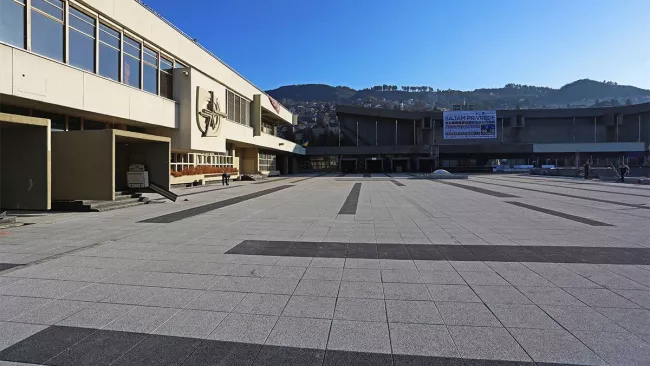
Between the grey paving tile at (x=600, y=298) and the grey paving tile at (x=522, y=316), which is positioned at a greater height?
the grey paving tile at (x=600, y=298)

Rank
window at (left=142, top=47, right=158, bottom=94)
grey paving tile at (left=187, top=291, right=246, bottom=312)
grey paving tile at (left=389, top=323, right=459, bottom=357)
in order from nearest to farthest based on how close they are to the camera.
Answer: grey paving tile at (left=389, top=323, right=459, bottom=357)
grey paving tile at (left=187, top=291, right=246, bottom=312)
window at (left=142, top=47, right=158, bottom=94)

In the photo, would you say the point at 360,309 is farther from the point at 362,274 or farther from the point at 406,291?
the point at 362,274

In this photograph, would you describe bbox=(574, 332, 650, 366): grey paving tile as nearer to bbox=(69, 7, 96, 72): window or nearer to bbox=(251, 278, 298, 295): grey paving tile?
bbox=(251, 278, 298, 295): grey paving tile

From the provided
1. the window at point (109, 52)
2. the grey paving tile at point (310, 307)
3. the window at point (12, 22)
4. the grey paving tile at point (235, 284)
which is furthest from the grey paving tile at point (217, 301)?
the window at point (109, 52)

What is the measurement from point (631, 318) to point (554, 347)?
1.32m

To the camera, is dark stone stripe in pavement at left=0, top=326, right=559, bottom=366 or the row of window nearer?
dark stone stripe in pavement at left=0, top=326, right=559, bottom=366

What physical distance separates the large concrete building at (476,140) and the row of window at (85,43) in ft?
143

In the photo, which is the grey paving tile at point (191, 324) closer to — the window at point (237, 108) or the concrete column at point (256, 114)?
the window at point (237, 108)

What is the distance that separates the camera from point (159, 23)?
22531 mm

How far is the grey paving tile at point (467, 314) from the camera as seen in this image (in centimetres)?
369

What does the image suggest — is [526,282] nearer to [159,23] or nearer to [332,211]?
[332,211]

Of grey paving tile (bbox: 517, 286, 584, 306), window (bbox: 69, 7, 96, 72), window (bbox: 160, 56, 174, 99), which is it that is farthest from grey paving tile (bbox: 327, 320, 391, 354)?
window (bbox: 160, 56, 174, 99)

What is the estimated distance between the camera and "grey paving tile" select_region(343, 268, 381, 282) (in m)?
5.09

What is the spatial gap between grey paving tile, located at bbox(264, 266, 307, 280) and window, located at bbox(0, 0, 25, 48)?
14.1m
